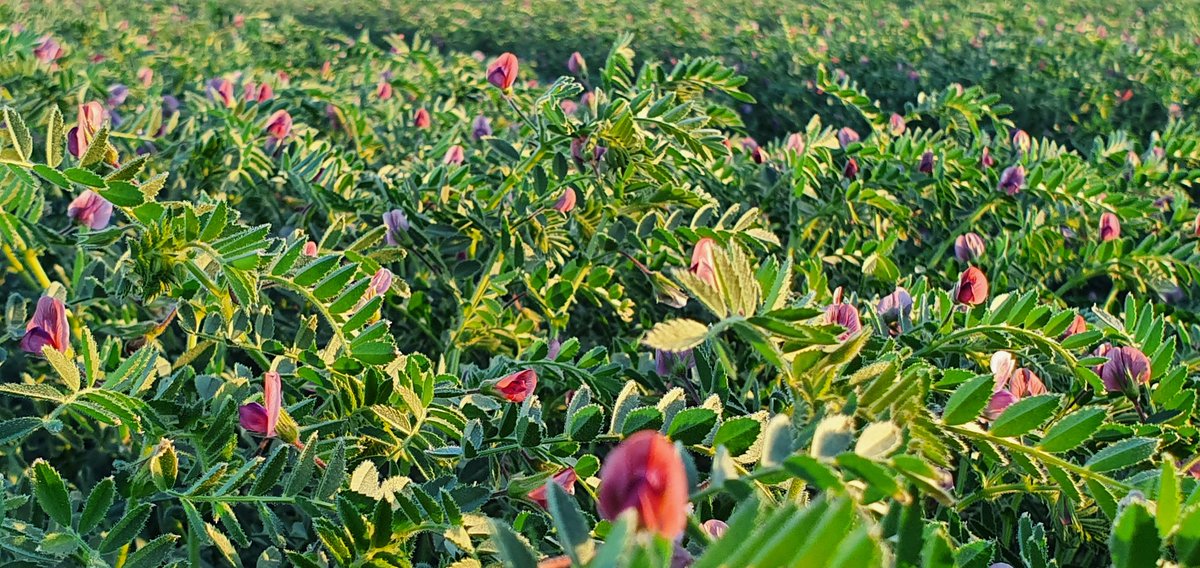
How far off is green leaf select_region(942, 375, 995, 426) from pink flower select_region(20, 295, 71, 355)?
0.94 meters

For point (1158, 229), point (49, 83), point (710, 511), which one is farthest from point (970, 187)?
point (49, 83)

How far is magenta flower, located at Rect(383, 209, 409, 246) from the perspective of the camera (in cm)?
152

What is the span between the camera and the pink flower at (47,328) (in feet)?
3.42

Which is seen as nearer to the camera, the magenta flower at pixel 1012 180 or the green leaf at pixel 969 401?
the green leaf at pixel 969 401

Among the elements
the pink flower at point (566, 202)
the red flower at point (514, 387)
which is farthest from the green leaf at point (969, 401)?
the pink flower at point (566, 202)

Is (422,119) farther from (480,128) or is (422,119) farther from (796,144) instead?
(796,144)

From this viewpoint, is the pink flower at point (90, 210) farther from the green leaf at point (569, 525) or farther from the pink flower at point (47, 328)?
the green leaf at point (569, 525)

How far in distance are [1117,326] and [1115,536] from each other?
2.83 feet

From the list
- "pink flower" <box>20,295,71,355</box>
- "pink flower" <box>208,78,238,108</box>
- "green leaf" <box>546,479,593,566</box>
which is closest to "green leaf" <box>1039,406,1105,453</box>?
"green leaf" <box>546,479,593,566</box>

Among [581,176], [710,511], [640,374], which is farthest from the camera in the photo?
→ [581,176]

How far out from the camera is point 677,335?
0.61 metres

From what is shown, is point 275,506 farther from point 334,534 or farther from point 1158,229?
point 1158,229

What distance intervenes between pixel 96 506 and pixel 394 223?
2.41ft

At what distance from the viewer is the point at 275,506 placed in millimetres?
1118
